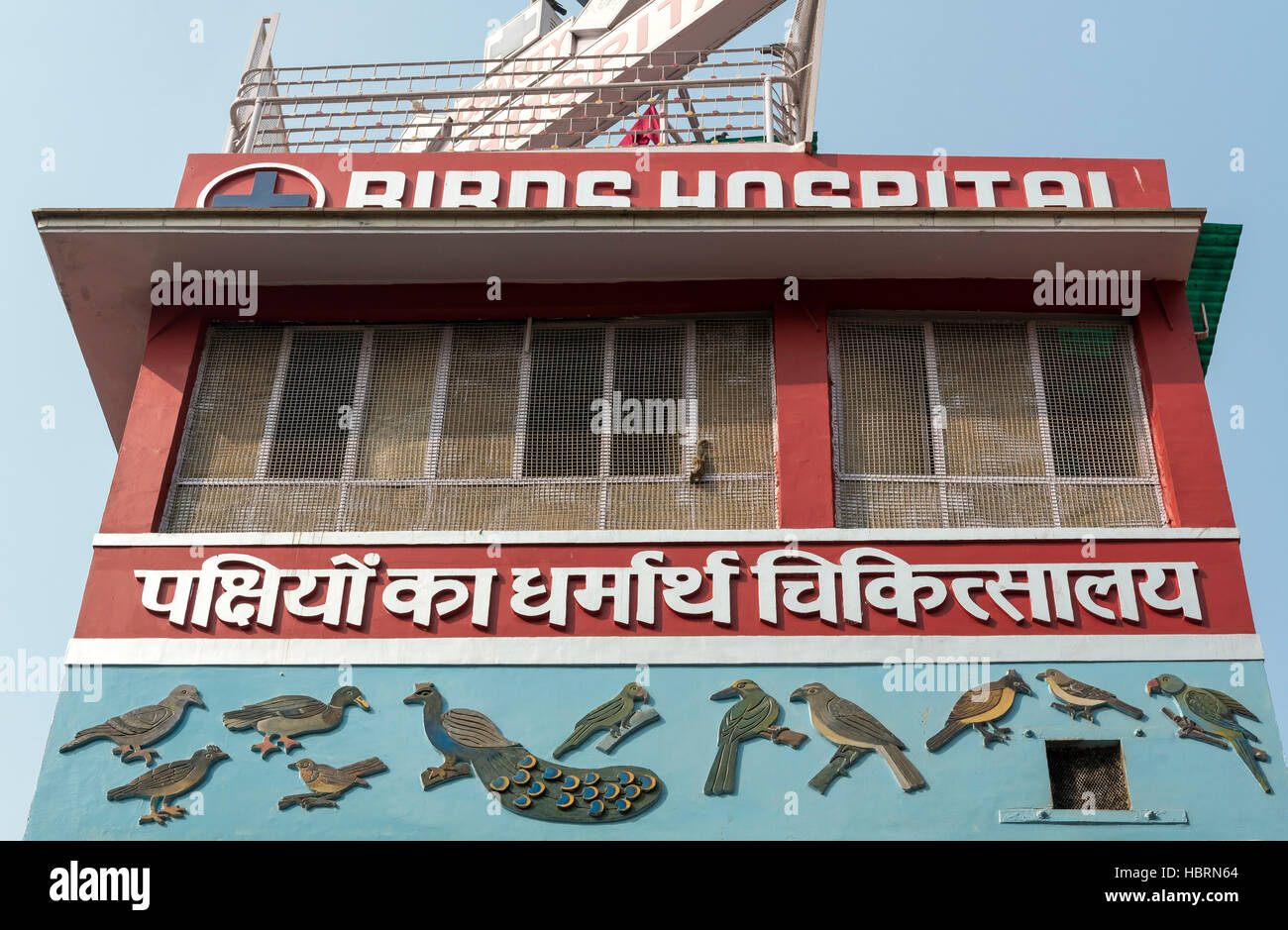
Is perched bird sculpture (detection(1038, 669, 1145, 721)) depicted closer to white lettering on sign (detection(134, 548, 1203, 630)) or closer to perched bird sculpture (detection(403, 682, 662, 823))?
white lettering on sign (detection(134, 548, 1203, 630))

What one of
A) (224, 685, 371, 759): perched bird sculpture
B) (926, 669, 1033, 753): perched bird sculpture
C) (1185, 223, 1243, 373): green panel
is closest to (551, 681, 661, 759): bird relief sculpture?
(224, 685, 371, 759): perched bird sculpture

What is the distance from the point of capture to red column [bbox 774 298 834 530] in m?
9.83

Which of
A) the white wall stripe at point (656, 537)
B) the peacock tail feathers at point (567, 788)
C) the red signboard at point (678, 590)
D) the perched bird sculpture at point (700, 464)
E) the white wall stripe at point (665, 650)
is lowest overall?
the peacock tail feathers at point (567, 788)

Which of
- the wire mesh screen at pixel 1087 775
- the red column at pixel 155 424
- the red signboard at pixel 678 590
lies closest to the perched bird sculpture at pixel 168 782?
the red signboard at pixel 678 590

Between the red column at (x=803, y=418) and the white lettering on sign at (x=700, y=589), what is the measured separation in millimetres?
423

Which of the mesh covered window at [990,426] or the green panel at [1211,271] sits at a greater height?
the green panel at [1211,271]

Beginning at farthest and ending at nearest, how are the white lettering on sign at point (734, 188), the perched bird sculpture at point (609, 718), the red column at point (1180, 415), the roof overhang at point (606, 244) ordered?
the white lettering on sign at point (734, 188)
the roof overhang at point (606, 244)
the red column at point (1180, 415)
the perched bird sculpture at point (609, 718)

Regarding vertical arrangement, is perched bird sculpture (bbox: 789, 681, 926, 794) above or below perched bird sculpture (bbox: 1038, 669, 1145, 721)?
below

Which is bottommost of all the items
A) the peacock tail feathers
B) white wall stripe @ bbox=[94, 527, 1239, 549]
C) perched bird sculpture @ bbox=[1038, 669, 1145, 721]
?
the peacock tail feathers

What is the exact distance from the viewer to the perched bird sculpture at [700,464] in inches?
400

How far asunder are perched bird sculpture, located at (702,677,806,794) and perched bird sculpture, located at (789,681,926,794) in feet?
0.57

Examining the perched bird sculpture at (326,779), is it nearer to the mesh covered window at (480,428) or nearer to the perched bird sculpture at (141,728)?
the perched bird sculpture at (141,728)

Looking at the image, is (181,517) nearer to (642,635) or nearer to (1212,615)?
(642,635)

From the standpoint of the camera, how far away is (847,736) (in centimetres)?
879
